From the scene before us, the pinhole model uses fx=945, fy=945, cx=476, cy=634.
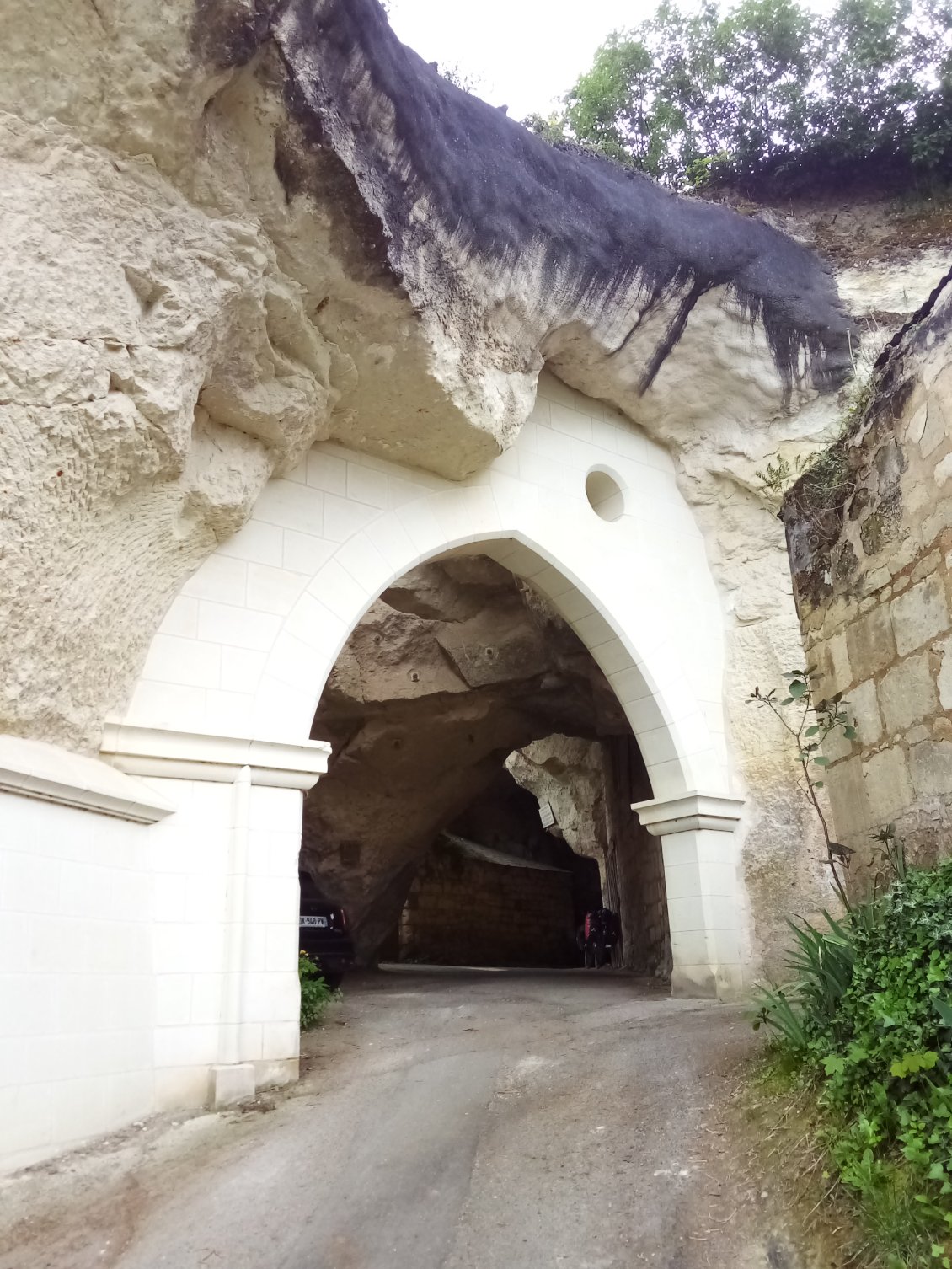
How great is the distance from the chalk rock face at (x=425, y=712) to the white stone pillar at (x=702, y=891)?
114 inches

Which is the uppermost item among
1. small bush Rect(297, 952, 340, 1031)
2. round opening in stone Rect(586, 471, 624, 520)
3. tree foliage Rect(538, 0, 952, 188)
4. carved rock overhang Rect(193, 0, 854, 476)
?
tree foliage Rect(538, 0, 952, 188)

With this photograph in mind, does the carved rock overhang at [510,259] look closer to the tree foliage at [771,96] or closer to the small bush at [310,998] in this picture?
the tree foliage at [771,96]

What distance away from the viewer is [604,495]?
8.03 metres

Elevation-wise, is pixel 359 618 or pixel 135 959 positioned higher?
pixel 359 618

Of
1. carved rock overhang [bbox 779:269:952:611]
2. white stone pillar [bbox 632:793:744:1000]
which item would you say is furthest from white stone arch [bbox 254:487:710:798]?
carved rock overhang [bbox 779:269:952:611]

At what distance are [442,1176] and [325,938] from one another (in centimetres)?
498

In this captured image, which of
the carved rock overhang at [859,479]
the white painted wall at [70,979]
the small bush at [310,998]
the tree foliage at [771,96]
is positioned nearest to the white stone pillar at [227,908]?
the white painted wall at [70,979]

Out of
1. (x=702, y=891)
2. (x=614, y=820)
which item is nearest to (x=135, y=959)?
(x=702, y=891)

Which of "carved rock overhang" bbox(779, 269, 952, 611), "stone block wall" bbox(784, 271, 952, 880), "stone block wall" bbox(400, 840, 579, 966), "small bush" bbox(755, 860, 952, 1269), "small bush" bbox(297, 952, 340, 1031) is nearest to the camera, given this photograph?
"small bush" bbox(755, 860, 952, 1269)

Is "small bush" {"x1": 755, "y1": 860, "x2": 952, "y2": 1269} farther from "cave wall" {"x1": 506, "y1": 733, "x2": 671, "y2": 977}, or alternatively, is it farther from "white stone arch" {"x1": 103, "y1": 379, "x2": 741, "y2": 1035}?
"cave wall" {"x1": 506, "y1": 733, "x2": 671, "y2": 977}

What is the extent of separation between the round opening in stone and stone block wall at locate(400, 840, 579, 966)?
948cm

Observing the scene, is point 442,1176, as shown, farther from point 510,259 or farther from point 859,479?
point 510,259

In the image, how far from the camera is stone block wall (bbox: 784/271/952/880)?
167 inches

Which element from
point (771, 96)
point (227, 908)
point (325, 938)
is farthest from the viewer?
point (771, 96)
